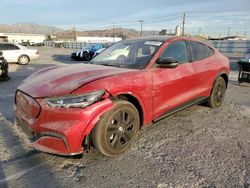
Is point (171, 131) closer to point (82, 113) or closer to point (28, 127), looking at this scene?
point (82, 113)

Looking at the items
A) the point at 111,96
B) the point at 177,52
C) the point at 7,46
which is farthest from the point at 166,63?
the point at 7,46

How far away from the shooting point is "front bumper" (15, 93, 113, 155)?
2895mm

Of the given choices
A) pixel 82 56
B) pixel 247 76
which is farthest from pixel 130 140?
pixel 82 56

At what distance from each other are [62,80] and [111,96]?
691mm

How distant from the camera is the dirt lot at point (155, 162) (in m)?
2.82

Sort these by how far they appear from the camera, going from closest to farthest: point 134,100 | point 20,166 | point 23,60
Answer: point 20,166 → point 134,100 → point 23,60

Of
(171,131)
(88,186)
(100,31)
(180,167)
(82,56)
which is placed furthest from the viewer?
(100,31)

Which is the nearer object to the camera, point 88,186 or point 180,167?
point 88,186

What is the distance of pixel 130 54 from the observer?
429 centimetres

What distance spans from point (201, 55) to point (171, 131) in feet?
5.75

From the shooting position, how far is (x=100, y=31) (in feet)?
625

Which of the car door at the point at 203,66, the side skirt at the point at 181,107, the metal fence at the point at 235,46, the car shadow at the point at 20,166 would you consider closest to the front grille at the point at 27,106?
the car shadow at the point at 20,166

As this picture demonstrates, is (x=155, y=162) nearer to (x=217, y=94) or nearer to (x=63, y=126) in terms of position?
(x=63, y=126)

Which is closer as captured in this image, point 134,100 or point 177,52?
point 134,100
